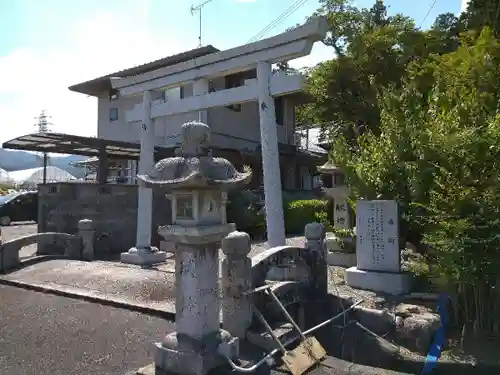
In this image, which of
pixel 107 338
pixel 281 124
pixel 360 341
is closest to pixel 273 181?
pixel 360 341

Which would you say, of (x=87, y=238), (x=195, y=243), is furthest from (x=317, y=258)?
(x=87, y=238)

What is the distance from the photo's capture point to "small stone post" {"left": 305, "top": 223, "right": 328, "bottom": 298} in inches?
278

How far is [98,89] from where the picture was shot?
2236cm

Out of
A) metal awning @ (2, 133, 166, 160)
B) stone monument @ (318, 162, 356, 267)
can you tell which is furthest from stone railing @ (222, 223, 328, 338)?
metal awning @ (2, 133, 166, 160)

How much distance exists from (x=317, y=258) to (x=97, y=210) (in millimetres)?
8673

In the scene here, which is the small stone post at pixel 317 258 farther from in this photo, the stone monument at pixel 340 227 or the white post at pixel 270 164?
the stone monument at pixel 340 227

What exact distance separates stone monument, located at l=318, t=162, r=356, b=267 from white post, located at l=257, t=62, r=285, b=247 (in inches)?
140

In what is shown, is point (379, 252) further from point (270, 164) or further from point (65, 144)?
point (65, 144)

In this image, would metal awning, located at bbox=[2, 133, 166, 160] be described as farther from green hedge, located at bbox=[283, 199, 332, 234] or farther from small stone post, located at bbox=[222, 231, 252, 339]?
small stone post, located at bbox=[222, 231, 252, 339]

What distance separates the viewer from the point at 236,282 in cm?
539

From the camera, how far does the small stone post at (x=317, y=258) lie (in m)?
7.07

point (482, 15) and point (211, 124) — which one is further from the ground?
point (482, 15)

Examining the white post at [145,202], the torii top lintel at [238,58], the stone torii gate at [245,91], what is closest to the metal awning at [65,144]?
the torii top lintel at [238,58]

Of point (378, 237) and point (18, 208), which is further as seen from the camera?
point (18, 208)
